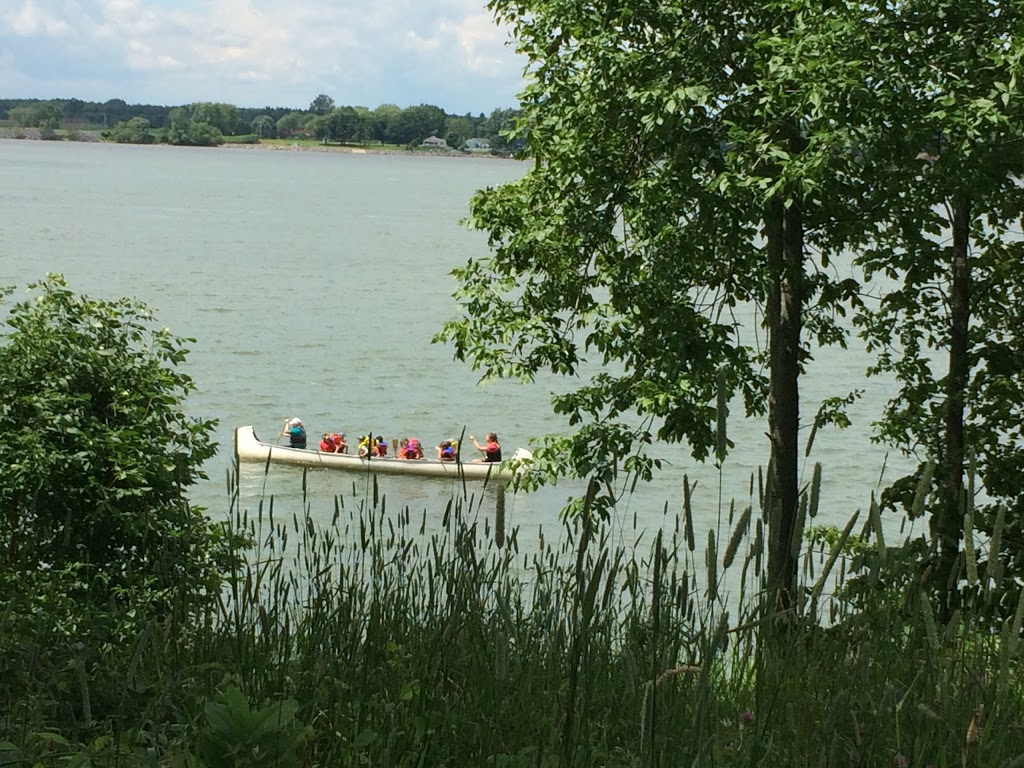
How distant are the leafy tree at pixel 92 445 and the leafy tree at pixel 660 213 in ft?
13.5

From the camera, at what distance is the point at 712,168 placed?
11.2 meters

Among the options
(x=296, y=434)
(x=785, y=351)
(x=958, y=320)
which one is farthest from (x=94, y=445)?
(x=296, y=434)

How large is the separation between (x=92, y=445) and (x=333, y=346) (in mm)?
42442

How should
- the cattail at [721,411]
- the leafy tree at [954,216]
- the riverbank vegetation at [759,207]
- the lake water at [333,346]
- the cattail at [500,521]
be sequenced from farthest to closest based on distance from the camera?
the lake water at [333,346] → the riverbank vegetation at [759,207] → the leafy tree at [954,216] → the cattail at [500,521] → the cattail at [721,411]

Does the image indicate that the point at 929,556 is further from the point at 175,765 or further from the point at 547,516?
the point at 547,516

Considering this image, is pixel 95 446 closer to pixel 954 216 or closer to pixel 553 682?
pixel 553 682

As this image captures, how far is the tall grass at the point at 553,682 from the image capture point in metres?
2.27

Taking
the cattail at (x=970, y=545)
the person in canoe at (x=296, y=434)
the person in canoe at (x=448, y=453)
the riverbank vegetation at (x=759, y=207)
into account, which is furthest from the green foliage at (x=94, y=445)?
the person in canoe at (x=296, y=434)

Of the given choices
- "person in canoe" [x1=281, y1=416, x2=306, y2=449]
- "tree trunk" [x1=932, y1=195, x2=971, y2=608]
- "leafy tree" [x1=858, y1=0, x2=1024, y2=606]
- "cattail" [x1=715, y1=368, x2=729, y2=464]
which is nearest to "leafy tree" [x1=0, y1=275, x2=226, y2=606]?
"leafy tree" [x1=858, y1=0, x2=1024, y2=606]

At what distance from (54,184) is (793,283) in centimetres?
17682

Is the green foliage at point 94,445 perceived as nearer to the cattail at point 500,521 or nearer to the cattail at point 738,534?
the cattail at point 500,521

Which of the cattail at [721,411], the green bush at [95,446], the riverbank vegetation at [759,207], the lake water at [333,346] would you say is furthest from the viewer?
the lake water at [333,346]

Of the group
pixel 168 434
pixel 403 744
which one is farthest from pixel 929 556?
pixel 168 434

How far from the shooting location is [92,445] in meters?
7.83
